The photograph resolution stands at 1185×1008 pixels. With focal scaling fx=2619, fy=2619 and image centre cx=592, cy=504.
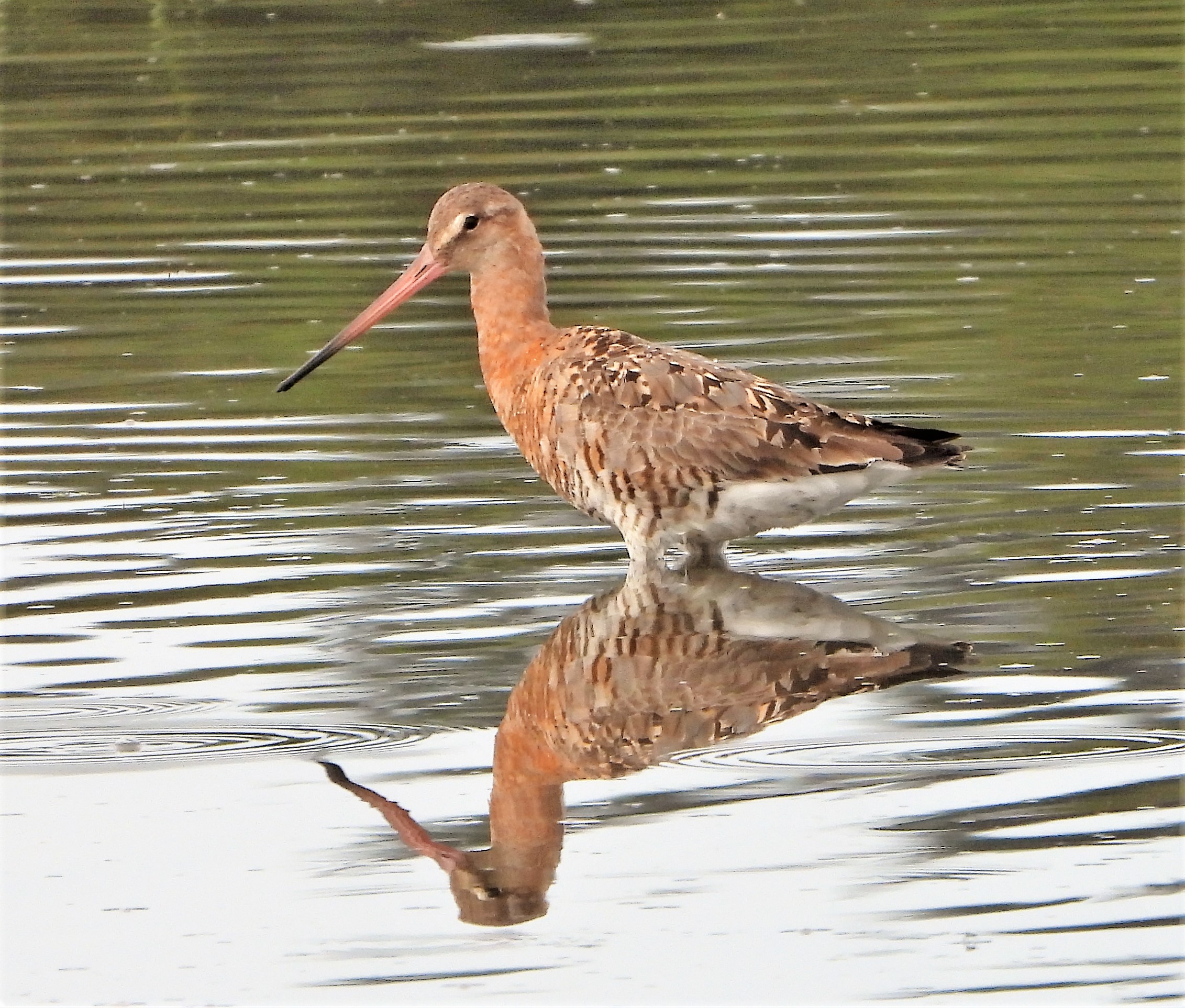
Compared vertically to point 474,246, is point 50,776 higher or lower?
lower

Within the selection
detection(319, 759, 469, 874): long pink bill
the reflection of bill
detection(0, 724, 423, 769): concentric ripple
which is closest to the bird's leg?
the reflection of bill

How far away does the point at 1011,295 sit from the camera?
11.8 metres

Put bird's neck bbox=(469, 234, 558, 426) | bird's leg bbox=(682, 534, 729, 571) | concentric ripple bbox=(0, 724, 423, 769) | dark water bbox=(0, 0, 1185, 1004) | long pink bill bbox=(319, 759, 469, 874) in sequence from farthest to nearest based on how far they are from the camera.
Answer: bird's neck bbox=(469, 234, 558, 426), bird's leg bbox=(682, 534, 729, 571), concentric ripple bbox=(0, 724, 423, 769), long pink bill bbox=(319, 759, 469, 874), dark water bbox=(0, 0, 1185, 1004)

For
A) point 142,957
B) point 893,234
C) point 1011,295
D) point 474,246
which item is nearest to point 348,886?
point 142,957

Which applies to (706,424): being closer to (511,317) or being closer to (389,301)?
(511,317)

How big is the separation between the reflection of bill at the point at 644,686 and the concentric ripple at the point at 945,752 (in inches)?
6.2

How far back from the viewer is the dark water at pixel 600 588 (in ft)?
18.0

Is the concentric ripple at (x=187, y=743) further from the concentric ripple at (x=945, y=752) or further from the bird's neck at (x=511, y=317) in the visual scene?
the bird's neck at (x=511, y=317)

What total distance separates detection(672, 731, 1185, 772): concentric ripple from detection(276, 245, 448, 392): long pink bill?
3.13 metres

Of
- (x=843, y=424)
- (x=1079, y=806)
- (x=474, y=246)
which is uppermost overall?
(x=474, y=246)

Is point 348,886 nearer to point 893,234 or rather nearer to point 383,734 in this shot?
point 383,734

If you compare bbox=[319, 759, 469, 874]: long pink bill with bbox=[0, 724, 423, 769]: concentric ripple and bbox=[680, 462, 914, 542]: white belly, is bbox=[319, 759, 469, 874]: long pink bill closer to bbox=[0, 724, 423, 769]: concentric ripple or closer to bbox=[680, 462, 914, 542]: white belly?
bbox=[0, 724, 423, 769]: concentric ripple

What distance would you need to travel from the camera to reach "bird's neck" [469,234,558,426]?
8820mm

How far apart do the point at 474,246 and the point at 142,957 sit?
4.11 m
